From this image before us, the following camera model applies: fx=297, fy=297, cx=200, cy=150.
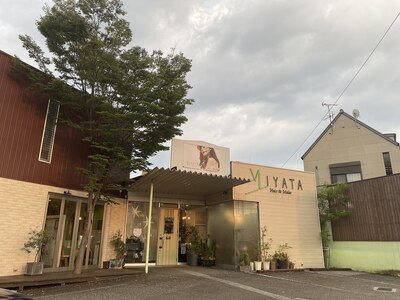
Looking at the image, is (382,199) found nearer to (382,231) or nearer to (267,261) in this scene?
(382,231)

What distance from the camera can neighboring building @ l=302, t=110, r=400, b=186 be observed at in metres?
21.7

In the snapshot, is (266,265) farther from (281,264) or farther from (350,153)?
(350,153)

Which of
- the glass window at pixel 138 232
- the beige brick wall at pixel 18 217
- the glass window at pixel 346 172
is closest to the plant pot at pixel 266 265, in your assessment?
the glass window at pixel 138 232

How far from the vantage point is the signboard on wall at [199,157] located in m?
11.8

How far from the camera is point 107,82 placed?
31.4 feet

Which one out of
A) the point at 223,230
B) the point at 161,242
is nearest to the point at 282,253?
the point at 223,230

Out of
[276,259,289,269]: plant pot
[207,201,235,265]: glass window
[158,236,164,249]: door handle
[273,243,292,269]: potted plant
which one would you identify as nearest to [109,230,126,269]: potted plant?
[158,236,164,249]: door handle

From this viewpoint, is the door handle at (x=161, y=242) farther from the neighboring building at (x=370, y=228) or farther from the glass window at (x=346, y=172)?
the glass window at (x=346, y=172)

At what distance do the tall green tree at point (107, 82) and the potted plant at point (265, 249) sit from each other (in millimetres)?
6284

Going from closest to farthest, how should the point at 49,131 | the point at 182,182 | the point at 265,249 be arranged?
the point at 49,131 → the point at 182,182 → the point at 265,249

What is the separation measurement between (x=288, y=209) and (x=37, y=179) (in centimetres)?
1082


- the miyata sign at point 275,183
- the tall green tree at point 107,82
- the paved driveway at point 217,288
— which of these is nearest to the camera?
the paved driveway at point 217,288

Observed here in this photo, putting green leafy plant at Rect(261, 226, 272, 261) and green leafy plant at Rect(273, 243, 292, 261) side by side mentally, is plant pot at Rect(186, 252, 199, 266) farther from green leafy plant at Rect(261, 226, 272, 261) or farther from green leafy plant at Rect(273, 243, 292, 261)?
green leafy plant at Rect(273, 243, 292, 261)

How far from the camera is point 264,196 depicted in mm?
13828
